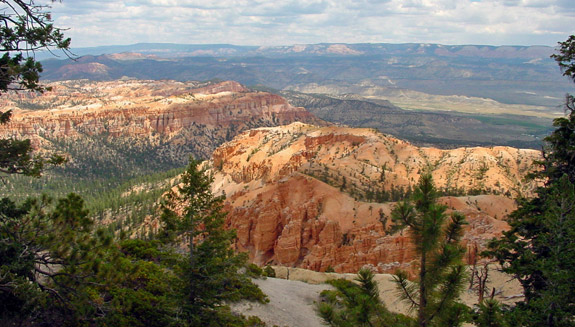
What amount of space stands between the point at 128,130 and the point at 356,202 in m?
139

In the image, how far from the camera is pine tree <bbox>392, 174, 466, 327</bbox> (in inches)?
383

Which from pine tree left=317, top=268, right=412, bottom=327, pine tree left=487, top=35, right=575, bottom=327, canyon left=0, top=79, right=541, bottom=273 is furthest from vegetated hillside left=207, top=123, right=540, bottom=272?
pine tree left=317, top=268, right=412, bottom=327

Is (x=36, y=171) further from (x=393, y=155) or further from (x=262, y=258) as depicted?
(x=393, y=155)

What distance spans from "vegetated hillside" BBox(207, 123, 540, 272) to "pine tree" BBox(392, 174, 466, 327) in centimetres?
1076

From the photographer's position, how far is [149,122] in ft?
546

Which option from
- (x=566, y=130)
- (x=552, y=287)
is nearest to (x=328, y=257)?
(x=566, y=130)

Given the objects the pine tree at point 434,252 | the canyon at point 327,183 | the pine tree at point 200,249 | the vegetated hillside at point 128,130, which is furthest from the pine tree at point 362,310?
the vegetated hillside at point 128,130

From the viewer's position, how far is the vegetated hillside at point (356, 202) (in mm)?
36500

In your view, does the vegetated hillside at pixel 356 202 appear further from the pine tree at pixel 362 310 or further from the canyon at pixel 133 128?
the canyon at pixel 133 128

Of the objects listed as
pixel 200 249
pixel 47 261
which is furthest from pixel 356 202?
pixel 47 261

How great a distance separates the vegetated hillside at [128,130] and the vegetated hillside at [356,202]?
84107 millimetres

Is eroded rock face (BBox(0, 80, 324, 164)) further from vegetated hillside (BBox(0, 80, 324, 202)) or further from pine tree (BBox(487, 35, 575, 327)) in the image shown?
pine tree (BBox(487, 35, 575, 327))

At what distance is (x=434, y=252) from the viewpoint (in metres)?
9.98

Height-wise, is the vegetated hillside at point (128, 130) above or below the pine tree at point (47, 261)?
below
